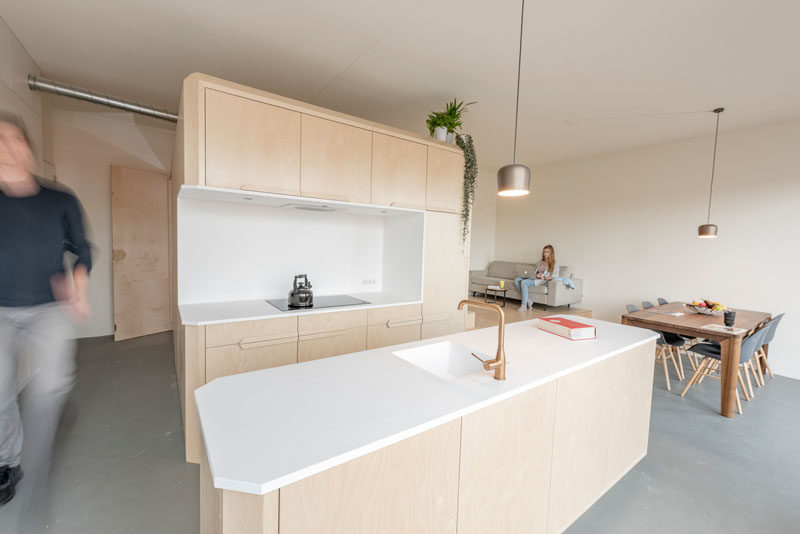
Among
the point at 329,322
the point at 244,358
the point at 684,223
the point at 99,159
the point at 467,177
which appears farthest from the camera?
the point at 684,223

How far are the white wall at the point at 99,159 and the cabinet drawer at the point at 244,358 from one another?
3.35 meters

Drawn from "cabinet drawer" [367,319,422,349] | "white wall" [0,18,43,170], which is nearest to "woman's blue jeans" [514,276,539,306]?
"cabinet drawer" [367,319,422,349]

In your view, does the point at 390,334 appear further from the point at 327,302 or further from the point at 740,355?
the point at 740,355

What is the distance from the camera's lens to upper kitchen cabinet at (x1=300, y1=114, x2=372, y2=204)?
239 cm

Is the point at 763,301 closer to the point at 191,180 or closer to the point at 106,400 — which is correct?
the point at 191,180

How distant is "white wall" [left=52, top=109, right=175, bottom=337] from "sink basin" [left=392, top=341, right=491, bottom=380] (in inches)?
177

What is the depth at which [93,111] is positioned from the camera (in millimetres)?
4004

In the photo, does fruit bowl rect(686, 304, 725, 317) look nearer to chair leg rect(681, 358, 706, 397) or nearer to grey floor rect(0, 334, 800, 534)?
chair leg rect(681, 358, 706, 397)

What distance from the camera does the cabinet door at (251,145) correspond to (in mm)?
2039

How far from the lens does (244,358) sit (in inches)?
83.7

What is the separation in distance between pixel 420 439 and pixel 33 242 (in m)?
1.91

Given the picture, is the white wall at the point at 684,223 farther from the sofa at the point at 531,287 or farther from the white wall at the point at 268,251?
the white wall at the point at 268,251

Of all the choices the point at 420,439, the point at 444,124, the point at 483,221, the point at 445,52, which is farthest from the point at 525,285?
the point at 420,439

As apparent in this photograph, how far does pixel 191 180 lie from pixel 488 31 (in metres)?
2.23
